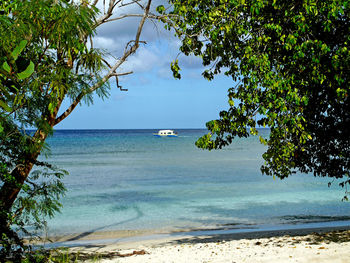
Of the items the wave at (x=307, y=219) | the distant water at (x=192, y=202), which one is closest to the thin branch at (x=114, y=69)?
the distant water at (x=192, y=202)

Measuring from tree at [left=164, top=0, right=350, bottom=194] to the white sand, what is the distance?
5.72ft

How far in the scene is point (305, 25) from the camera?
5902 mm

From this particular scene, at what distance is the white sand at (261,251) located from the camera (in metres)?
6.93

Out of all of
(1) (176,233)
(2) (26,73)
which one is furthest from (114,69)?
(1) (176,233)

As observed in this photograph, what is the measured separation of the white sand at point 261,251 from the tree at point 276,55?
1.74 metres

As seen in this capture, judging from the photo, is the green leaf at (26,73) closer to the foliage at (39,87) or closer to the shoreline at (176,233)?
the foliage at (39,87)

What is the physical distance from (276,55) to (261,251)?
404 cm

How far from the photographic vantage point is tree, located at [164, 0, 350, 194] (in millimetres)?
5973

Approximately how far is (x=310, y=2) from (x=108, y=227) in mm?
10678

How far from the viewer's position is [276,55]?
6.77m

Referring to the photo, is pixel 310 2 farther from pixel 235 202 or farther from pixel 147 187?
pixel 147 187

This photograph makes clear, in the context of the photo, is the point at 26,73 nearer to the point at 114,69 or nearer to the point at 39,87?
the point at 39,87

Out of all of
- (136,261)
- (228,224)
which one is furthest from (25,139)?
(228,224)

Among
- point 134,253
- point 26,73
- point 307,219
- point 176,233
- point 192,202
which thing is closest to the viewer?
point 26,73
